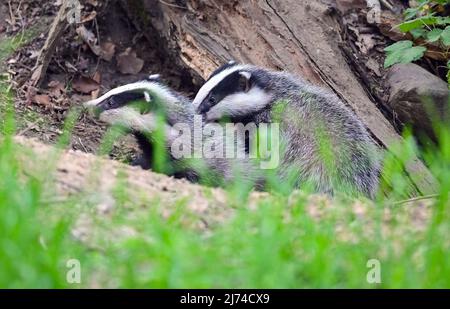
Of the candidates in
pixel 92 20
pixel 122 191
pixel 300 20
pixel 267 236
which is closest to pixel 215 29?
pixel 300 20

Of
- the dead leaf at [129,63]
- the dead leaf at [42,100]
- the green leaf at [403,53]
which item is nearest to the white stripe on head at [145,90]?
the dead leaf at [42,100]

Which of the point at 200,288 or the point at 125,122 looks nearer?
the point at 200,288

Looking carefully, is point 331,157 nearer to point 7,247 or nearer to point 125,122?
point 125,122

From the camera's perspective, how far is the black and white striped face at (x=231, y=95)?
20.3ft

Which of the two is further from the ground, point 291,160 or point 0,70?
point 0,70

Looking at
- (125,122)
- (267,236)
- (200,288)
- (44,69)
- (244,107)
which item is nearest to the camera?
(200,288)

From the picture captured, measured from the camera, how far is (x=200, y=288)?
2.90 m

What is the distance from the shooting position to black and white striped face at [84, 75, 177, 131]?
18.8ft

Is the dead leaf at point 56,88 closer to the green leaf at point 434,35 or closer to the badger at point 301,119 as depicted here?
the badger at point 301,119

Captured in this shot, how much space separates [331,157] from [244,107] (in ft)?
2.94

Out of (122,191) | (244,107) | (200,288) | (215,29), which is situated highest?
(215,29)

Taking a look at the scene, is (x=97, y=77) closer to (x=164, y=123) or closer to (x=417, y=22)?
(x=164, y=123)

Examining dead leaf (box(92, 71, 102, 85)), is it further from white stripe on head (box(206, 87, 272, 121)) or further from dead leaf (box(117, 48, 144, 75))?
white stripe on head (box(206, 87, 272, 121))

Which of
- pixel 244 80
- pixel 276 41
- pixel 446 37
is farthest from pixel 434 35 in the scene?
pixel 244 80
